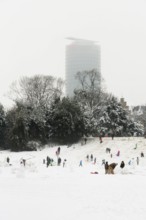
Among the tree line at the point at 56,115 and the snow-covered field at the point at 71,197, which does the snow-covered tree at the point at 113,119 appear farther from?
the snow-covered field at the point at 71,197

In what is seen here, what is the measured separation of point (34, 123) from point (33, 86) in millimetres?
6401

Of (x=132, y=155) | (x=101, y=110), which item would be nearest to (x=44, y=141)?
(x=101, y=110)

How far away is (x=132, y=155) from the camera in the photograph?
41406 mm

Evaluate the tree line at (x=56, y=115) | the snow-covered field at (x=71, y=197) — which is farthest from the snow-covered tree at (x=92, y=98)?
the snow-covered field at (x=71, y=197)

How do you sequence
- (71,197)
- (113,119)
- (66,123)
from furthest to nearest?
1. (113,119)
2. (66,123)
3. (71,197)

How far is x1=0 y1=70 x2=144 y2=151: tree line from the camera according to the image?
53.2 metres

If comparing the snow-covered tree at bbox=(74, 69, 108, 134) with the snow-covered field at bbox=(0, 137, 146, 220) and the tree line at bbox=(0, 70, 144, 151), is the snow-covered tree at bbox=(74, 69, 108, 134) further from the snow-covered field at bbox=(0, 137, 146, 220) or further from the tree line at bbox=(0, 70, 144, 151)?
the snow-covered field at bbox=(0, 137, 146, 220)

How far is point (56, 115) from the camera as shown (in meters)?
54.2

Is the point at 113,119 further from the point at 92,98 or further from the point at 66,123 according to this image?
the point at 66,123

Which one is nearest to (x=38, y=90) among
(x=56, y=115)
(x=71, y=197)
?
(x=56, y=115)

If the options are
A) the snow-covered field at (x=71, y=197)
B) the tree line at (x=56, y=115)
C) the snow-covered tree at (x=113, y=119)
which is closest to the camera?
the snow-covered field at (x=71, y=197)

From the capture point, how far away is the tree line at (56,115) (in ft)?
174

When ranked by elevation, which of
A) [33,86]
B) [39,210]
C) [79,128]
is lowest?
[39,210]

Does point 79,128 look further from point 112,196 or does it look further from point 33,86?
point 112,196
